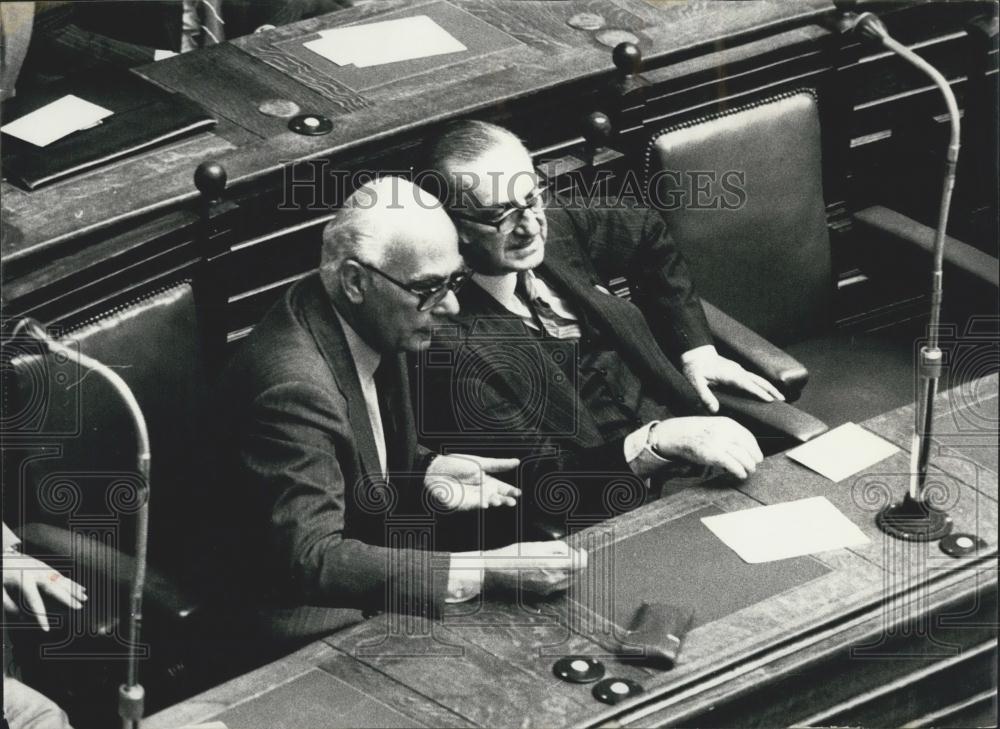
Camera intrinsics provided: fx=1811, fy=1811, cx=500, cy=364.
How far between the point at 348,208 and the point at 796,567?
118cm

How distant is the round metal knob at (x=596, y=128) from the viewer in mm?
4574

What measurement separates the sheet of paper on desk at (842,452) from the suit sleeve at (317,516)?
0.94m

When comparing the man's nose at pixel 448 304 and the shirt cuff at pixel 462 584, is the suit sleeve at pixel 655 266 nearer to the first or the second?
the man's nose at pixel 448 304

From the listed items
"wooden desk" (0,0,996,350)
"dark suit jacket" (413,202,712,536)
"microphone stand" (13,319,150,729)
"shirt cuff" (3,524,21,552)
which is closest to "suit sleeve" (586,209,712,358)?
"dark suit jacket" (413,202,712,536)

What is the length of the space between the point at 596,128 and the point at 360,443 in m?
Answer: 1.19

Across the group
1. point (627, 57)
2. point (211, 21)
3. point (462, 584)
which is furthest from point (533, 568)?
point (211, 21)

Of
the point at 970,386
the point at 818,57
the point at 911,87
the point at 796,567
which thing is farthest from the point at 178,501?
the point at 911,87

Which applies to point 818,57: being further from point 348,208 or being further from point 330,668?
point 330,668

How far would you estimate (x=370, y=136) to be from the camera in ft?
14.8

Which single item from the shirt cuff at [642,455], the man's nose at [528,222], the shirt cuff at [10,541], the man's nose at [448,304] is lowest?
the shirt cuff at [642,455]

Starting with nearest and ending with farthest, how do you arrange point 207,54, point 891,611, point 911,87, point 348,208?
point 891,611 < point 348,208 < point 207,54 < point 911,87

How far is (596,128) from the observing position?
4582 mm

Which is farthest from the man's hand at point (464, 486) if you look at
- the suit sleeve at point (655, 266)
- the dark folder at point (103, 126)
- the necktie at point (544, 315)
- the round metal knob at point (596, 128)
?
the dark folder at point (103, 126)

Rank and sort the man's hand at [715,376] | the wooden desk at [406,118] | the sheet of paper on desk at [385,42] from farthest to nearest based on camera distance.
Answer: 1. the sheet of paper on desk at [385,42]
2. the man's hand at [715,376]
3. the wooden desk at [406,118]
